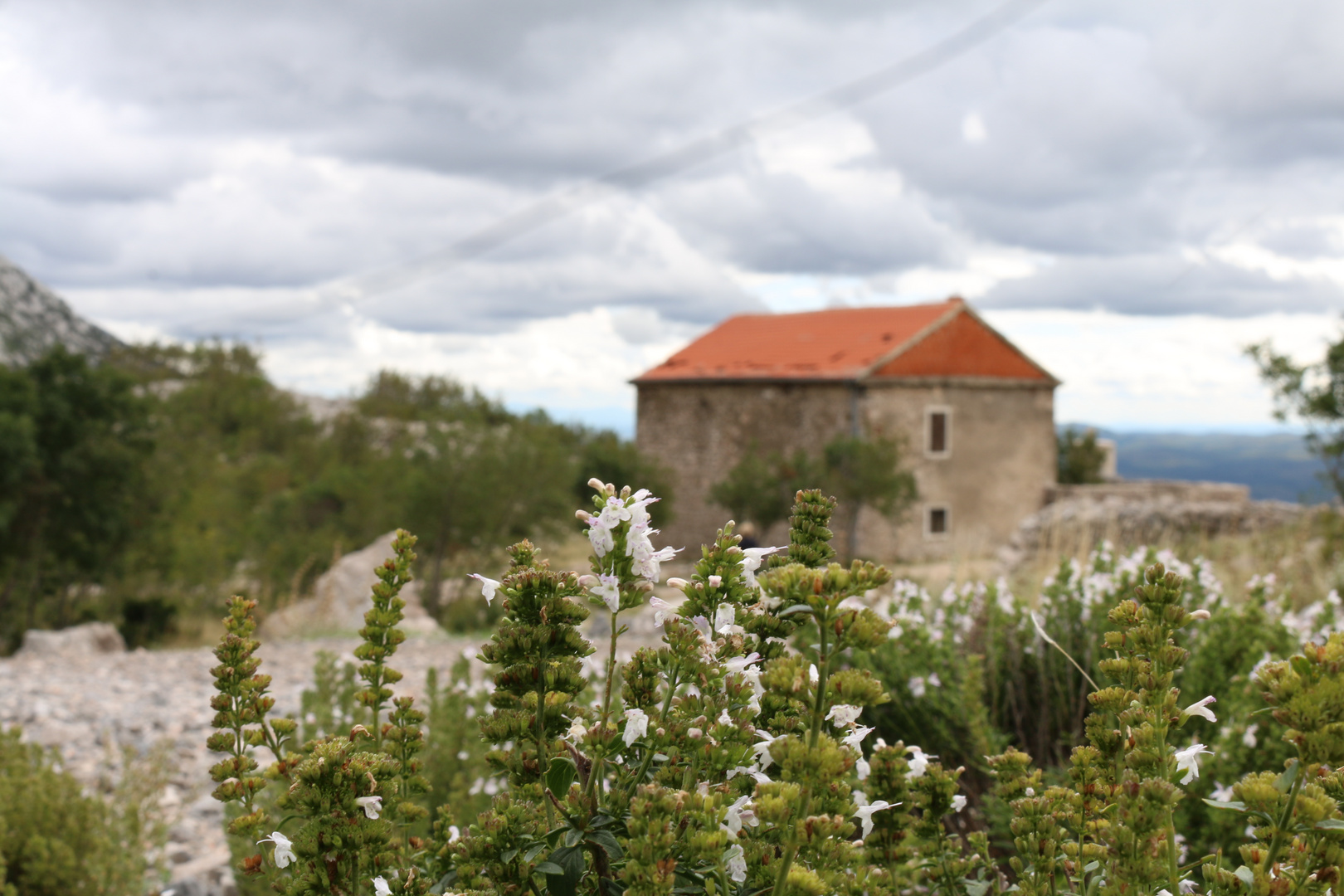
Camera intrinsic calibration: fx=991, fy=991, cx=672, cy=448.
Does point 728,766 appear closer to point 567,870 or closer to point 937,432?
point 567,870

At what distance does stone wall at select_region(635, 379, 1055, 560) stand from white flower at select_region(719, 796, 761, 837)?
24053mm

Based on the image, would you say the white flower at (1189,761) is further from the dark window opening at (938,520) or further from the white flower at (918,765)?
the dark window opening at (938,520)

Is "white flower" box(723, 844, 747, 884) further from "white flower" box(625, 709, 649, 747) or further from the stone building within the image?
the stone building

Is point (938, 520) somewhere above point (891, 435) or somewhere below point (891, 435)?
below

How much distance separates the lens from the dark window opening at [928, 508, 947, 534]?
88.2 feet

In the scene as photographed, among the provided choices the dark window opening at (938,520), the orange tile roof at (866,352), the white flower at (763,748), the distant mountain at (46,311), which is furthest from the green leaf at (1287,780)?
the distant mountain at (46,311)

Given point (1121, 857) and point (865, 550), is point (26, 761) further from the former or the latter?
point (865, 550)

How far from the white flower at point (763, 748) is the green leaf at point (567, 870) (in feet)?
0.92

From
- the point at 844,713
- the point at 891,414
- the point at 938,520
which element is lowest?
the point at 938,520

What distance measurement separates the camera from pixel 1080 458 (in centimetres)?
3338

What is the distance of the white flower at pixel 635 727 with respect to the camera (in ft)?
4.40

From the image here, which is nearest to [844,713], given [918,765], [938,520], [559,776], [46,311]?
[559,776]

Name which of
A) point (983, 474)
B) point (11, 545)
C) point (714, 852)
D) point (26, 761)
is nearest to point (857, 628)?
point (714, 852)

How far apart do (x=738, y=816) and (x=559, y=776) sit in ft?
0.83
